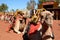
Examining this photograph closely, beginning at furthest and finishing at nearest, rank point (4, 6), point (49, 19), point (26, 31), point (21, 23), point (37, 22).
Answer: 1. point (4, 6)
2. point (21, 23)
3. point (37, 22)
4. point (26, 31)
5. point (49, 19)

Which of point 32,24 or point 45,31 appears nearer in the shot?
point 45,31

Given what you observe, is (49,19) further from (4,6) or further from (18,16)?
(4,6)

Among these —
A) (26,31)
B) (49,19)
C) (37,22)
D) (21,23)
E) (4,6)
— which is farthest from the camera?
(4,6)

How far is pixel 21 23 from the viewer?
43.7 ft

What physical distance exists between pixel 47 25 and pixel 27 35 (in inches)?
19.6

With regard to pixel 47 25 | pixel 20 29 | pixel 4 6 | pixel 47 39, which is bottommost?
pixel 4 6

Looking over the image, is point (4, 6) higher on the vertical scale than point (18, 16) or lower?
lower

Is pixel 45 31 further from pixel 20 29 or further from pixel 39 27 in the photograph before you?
pixel 20 29

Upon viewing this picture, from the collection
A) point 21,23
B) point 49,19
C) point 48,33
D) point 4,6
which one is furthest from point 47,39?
point 4,6

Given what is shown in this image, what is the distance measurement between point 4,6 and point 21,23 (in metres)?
76.5

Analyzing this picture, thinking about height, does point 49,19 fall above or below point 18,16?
above

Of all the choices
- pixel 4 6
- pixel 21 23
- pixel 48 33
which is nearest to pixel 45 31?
pixel 48 33

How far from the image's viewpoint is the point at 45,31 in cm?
500

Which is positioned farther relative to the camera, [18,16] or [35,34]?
[18,16]
